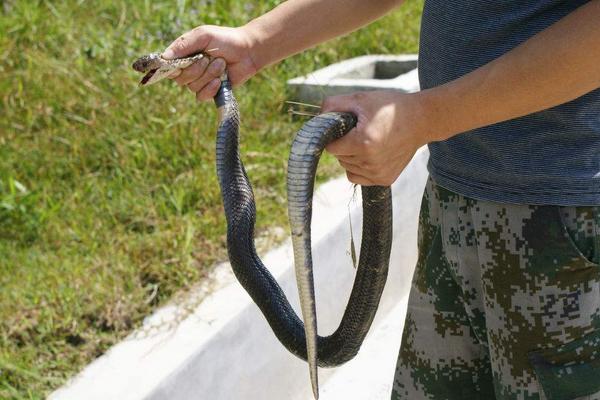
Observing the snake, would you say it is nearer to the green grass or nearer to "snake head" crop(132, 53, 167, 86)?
"snake head" crop(132, 53, 167, 86)

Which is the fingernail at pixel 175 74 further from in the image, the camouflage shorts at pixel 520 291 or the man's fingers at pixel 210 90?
the camouflage shorts at pixel 520 291

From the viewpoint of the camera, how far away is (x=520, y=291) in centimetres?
184

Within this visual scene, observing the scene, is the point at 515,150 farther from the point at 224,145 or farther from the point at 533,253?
the point at 224,145

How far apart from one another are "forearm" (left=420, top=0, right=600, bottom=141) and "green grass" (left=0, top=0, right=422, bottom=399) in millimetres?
1620

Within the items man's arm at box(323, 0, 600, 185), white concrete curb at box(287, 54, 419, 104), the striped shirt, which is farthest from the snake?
white concrete curb at box(287, 54, 419, 104)

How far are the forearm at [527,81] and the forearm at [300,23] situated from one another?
544 millimetres

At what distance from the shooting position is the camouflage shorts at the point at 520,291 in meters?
1.80

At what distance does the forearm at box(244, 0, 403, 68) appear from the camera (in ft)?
6.90

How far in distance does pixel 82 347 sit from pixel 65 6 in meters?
2.76

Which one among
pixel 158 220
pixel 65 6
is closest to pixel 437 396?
pixel 158 220

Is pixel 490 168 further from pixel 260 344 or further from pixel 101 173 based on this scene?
pixel 101 173

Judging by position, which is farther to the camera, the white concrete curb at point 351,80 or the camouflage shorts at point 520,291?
the white concrete curb at point 351,80

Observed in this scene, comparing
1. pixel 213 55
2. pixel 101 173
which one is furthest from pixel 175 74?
pixel 101 173

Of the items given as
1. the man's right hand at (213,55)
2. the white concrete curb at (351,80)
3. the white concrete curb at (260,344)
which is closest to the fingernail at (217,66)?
the man's right hand at (213,55)
